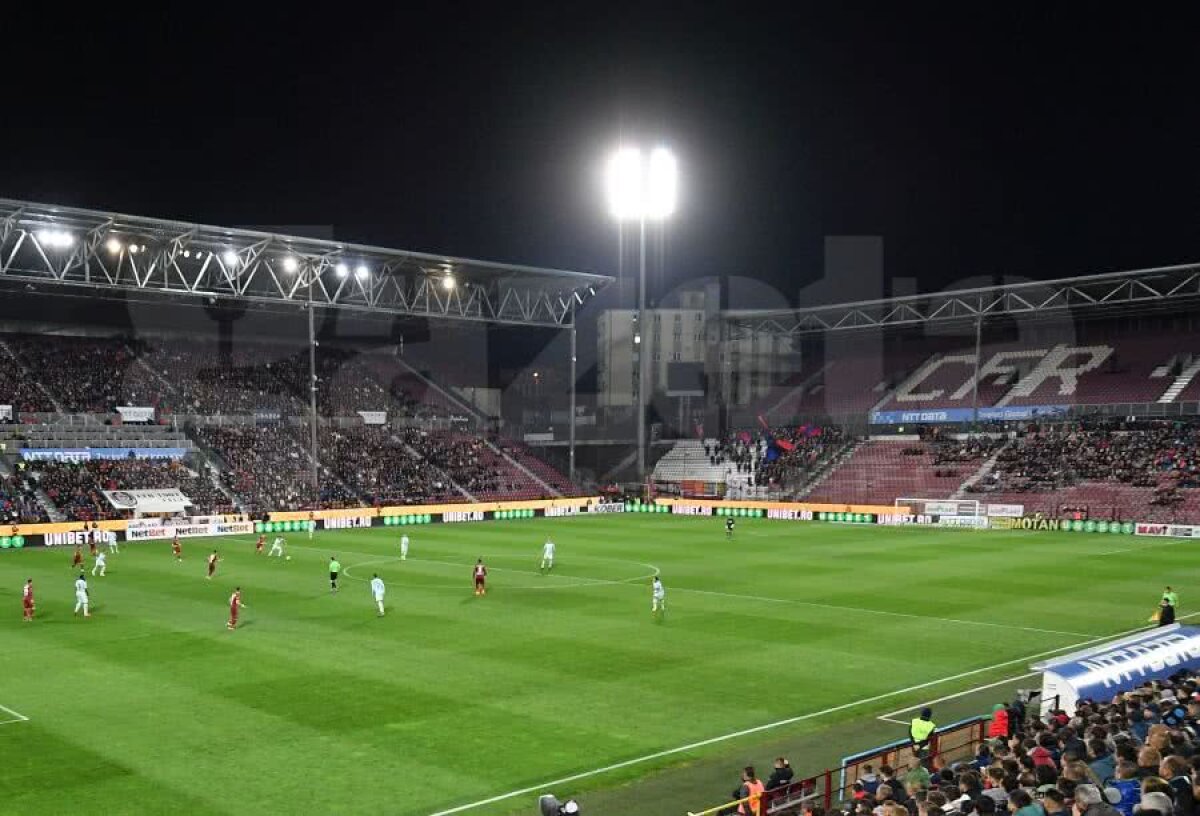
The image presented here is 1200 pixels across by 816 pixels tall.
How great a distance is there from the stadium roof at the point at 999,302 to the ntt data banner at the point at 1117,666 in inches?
1912

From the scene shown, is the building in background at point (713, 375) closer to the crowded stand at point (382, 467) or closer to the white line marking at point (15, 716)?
the crowded stand at point (382, 467)

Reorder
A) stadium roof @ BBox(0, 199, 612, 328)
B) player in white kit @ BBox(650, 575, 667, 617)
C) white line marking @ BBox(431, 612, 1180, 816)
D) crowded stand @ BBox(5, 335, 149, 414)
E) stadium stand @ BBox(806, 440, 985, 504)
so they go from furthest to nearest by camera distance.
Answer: stadium stand @ BBox(806, 440, 985, 504)
crowded stand @ BBox(5, 335, 149, 414)
stadium roof @ BBox(0, 199, 612, 328)
player in white kit @ BBox(650, 575, 667, 617)
white line marking @ BBox(431, 612, 1180, 816)

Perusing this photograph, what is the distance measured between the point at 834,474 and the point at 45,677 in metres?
63.8

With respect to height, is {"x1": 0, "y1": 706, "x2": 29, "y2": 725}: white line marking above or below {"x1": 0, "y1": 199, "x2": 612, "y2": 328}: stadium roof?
below

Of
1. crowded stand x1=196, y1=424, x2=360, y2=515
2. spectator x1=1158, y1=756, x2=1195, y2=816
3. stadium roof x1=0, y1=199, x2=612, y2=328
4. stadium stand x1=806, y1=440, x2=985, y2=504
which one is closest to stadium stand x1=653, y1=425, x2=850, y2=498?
stadium stand x1=806, y1=440, x2=985, y2=504

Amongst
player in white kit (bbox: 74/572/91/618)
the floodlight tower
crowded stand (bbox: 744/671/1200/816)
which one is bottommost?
player in white kit (bbox: 74/572/91/618)

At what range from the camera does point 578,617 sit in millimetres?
31688

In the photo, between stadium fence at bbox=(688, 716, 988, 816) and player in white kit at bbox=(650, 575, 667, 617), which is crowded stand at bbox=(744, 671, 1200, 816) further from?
player in white kit at bbox=(650, 575, 667, 617)

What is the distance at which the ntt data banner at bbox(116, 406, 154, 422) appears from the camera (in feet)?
225

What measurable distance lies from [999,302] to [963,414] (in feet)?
28.9

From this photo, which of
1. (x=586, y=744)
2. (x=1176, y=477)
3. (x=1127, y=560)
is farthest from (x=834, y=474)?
(x=586, y=744)

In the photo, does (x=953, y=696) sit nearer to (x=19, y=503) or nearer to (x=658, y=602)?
(x=658, y=602)

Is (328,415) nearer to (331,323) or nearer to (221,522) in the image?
(331,323)

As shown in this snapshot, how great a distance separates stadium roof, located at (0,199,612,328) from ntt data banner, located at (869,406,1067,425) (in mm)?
25143
